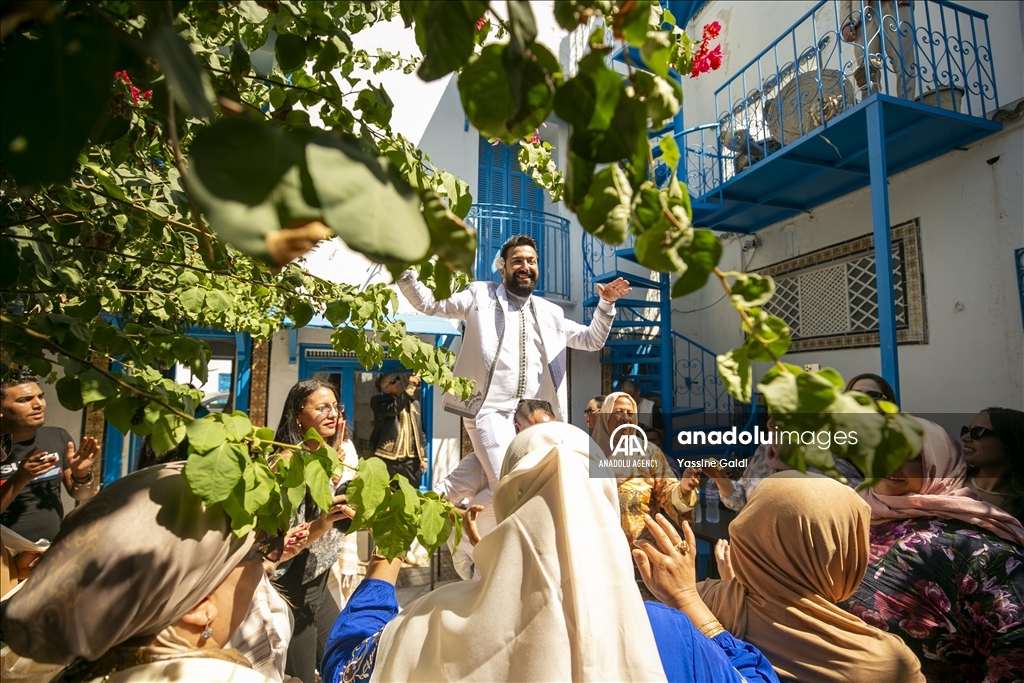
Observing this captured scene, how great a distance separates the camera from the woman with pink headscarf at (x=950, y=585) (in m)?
1.64

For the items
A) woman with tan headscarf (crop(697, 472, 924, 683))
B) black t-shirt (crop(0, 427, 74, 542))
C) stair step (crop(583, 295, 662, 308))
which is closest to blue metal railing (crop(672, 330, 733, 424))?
stair step (crop(583, 295, 662, 308))

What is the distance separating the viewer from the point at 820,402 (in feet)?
1.40

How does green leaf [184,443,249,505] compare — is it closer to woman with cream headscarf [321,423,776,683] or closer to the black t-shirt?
woman with cream headscarf [321,423,776,683]

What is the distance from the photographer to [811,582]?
1538 mm

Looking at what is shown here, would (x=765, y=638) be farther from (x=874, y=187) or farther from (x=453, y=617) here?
(x=874, y=187)

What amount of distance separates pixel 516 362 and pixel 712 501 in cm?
174

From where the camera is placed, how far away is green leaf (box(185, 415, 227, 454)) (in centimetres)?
76

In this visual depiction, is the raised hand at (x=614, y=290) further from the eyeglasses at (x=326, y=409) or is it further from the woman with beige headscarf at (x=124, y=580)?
the woman with beige headscarf at (x=124, y=580)

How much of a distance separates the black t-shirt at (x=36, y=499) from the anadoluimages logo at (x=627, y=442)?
282cm

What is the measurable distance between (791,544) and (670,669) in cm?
57

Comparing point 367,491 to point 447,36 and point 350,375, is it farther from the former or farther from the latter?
point 350,375

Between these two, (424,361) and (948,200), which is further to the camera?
(948,200)

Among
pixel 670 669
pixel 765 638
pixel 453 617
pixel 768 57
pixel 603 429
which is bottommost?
pixel 765 638

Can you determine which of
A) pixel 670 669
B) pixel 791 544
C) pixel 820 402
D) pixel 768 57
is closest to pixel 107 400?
pixel 820 402
